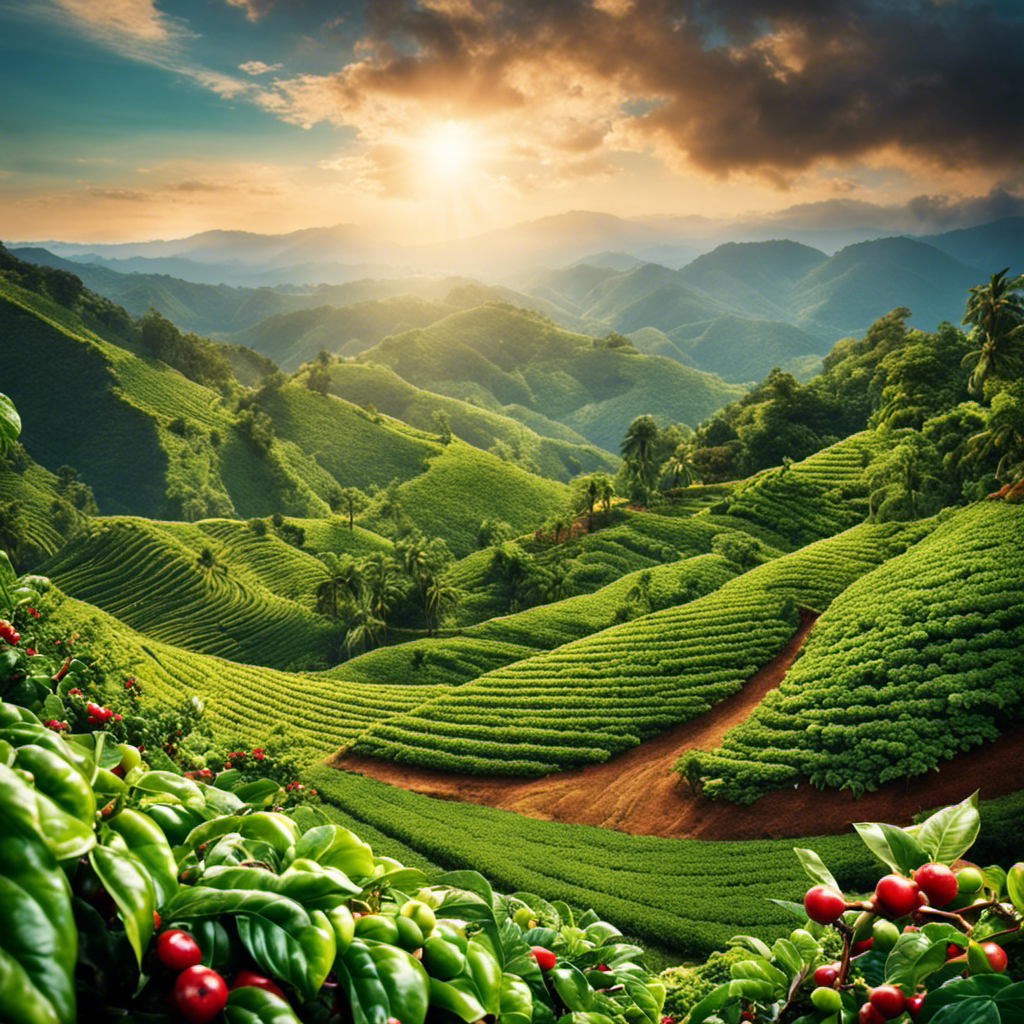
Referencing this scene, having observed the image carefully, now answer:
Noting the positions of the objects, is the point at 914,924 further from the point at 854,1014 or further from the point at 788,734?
the point at 788,734

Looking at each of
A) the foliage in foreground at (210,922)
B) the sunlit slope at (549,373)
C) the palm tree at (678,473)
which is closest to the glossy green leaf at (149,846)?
the foliage in foreground at (210,922)

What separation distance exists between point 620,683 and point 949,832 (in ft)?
66.9

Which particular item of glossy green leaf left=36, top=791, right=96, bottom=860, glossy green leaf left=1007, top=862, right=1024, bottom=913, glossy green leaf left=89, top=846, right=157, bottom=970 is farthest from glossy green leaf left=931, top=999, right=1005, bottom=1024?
glossy green leaf left=36, top=791, right=96, bottom=860

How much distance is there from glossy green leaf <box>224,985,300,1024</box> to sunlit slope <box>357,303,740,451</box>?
125435 mm

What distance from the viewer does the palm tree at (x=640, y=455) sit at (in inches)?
1722

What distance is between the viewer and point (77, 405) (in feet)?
219

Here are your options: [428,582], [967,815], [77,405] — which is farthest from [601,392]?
[967,815]

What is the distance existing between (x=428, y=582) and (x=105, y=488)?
46565mm

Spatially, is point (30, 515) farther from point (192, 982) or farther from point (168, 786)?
point (192, 982)

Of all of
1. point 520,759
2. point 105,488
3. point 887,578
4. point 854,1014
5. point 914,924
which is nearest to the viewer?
point 854,1014

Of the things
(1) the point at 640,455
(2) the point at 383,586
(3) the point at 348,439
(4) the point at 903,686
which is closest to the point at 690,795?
(4) the point at 903,686

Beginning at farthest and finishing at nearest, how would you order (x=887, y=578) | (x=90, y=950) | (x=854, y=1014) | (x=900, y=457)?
(x=900, y=457) < (x=887, y=578) < (x=854, y=1014) < (x=90, y=950)

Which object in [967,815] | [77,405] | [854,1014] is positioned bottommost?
[854,1014]

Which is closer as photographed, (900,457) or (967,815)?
(967,815)
